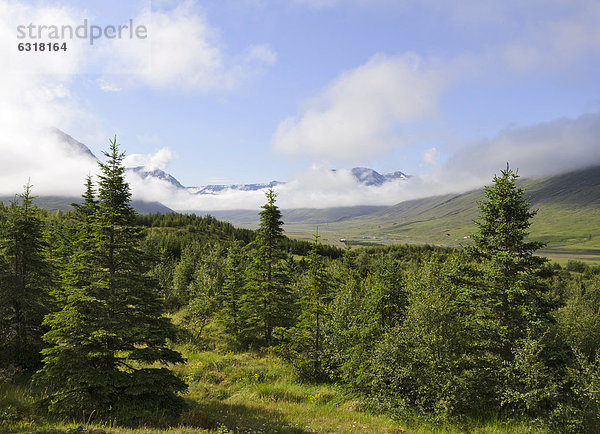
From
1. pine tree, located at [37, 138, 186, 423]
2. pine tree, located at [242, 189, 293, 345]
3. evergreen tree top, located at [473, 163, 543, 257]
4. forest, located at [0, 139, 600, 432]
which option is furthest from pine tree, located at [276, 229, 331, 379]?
evergreen tree top, located at [473, 163, 543, 257]

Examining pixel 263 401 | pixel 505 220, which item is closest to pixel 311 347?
pixel 263 401

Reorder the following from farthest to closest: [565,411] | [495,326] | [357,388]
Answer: [357,388]
[495,326]
[565,411]

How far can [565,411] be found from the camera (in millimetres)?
15375

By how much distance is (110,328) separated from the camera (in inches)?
587

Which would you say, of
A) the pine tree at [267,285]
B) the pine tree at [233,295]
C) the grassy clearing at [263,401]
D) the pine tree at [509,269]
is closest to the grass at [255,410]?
the grassy clearing at [263,401]

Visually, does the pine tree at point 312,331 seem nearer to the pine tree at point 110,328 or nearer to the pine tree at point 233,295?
the pine tree at point 233,295

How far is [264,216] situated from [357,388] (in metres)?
19.1

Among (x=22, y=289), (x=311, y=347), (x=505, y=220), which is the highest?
(x=505, y=220)

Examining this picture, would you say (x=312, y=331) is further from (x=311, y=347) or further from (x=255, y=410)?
(x=255, y=410)

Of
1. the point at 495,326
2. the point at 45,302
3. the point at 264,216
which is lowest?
the point at 495,326

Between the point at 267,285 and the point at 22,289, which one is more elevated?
the point at 22,289

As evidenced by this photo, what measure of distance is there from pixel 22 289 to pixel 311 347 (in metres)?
23.2

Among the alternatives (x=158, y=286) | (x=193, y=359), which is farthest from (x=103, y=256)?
(x=193, y=359)

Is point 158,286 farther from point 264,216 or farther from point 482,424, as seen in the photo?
point 482,424
